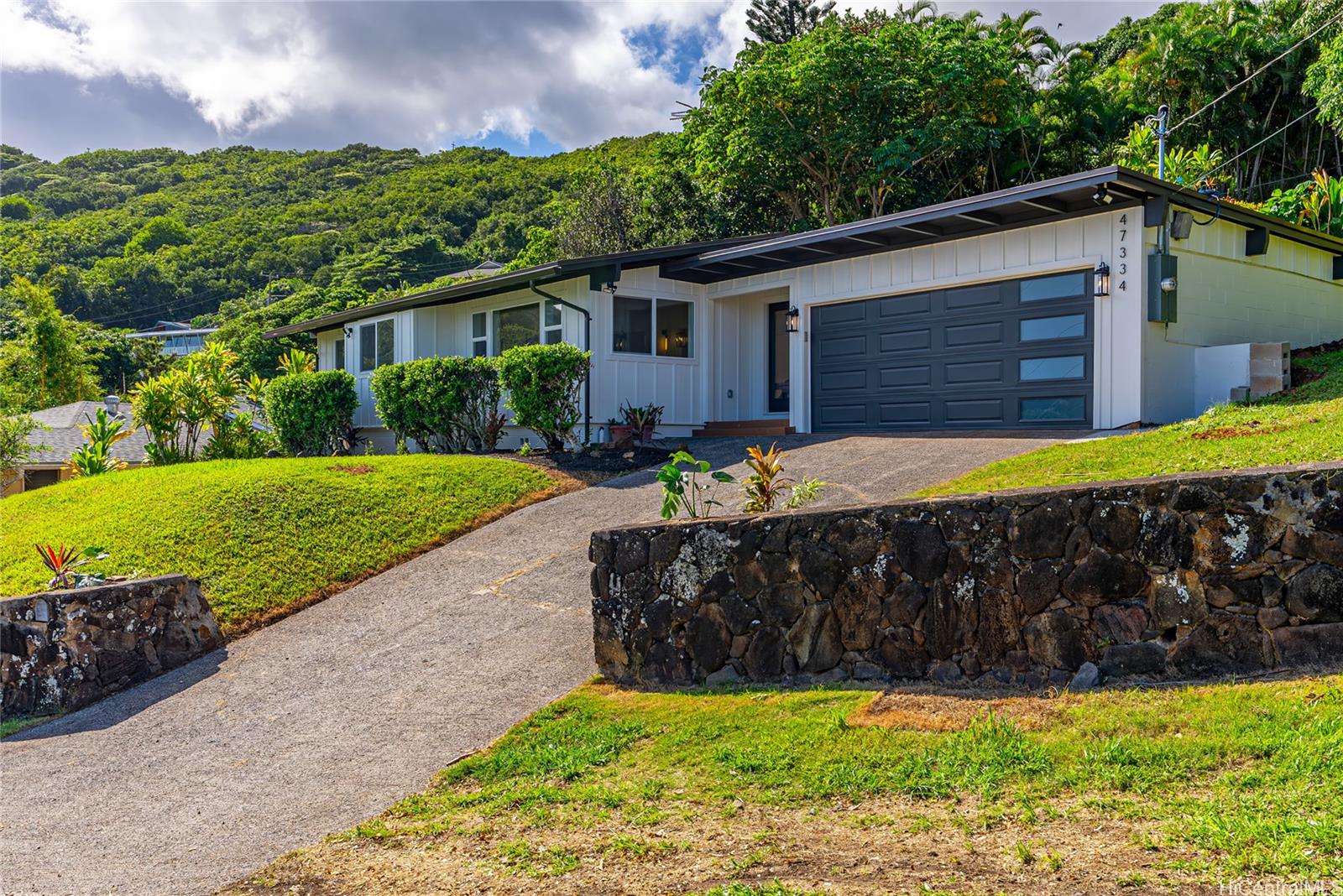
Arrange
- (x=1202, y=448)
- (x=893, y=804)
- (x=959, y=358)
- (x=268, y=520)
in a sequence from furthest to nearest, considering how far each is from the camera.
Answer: (x=959, y=358) < (x=268, y=520) < (x=1202, y=448) < (x=893, y=804)

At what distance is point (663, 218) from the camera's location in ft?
106

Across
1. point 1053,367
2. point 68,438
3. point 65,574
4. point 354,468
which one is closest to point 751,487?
point 65,574

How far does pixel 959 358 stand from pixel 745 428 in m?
3.97

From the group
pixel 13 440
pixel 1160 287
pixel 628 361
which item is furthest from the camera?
pixel 13 440

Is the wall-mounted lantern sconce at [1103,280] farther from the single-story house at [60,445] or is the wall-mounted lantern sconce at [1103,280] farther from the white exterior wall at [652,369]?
the single-story house at [60,445]

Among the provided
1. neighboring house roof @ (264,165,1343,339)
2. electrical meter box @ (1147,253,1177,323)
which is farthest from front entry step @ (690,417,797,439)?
electrical meter box @ (1147,253,1177,323)

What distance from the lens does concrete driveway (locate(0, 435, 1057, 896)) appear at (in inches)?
219

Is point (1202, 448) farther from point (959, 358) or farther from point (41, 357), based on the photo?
point (41, 357)

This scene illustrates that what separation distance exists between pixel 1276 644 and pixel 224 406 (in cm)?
1877

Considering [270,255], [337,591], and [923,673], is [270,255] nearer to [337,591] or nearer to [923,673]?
[337,591]

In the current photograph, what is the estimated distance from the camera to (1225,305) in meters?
13.9

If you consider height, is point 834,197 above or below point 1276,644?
above

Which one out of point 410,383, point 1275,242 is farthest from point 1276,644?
point 410,383

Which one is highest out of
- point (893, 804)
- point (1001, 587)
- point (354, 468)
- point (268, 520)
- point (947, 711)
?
point (354, 468)
